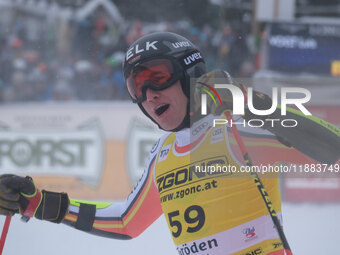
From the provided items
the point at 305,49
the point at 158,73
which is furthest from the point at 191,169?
the point at 305,49

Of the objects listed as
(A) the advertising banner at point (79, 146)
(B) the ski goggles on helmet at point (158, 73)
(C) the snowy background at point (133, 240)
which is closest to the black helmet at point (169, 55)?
(B) the ski goggles on helmet at point (158, 73)

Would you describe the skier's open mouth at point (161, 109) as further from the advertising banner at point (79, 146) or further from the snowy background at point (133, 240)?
the advertising banner at point (79, 146)

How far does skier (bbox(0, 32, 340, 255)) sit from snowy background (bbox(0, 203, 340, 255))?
1939 millimetres

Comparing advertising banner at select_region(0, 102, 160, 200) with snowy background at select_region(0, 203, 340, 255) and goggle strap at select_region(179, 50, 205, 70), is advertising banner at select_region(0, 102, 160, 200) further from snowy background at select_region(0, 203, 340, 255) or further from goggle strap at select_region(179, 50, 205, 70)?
goggle strap at select_region(179, 50, 205, 70)

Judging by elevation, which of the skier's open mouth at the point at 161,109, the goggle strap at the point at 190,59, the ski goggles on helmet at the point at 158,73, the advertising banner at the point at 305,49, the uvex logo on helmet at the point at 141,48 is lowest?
the skier's open mouth at the point at 161,109

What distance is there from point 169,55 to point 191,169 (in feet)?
1.65

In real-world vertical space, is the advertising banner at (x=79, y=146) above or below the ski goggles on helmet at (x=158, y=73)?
below

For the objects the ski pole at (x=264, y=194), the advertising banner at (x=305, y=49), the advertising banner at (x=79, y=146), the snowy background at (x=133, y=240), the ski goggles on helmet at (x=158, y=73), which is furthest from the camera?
the advertising banner at (x=305, y=49)

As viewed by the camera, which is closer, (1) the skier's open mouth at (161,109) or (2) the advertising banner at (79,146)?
(1) the skier's open mouth at (161,109)

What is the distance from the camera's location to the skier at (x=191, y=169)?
2089 millimetres

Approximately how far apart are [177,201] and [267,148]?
443 mm

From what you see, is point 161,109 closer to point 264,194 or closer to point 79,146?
point 264,194

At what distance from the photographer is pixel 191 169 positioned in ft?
7.28

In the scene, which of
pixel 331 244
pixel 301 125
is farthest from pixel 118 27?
pixel 301 125
